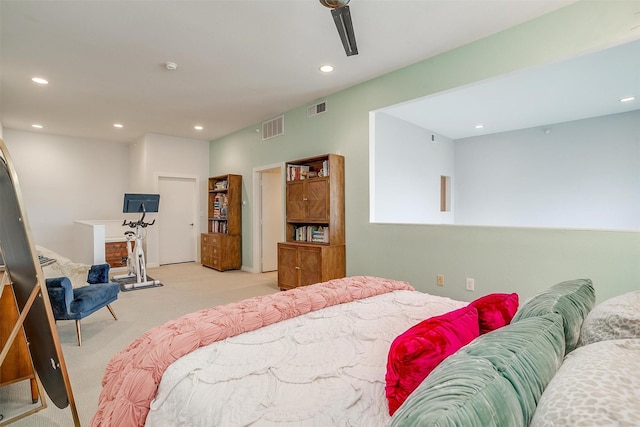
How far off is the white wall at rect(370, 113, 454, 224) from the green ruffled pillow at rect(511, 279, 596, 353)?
2808 mm

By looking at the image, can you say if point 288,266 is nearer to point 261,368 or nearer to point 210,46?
point 210,46

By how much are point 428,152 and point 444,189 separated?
3.84ft

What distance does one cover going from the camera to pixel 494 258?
298cm

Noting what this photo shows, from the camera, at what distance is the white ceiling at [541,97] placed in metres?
3.28

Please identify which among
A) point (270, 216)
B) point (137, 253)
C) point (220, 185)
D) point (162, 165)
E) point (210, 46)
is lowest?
point (137, 253)

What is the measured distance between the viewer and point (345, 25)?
2.09m

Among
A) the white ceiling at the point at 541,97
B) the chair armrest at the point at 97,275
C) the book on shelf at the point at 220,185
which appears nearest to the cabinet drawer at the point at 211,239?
the book on shelf at the point at 220,185

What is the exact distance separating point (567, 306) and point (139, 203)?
18.8 ft

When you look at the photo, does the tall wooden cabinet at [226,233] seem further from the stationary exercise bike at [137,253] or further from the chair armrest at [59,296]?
the chair armrest at [59,296]

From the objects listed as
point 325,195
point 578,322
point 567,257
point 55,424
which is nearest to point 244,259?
point 325,195

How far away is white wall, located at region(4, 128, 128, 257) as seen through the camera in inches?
248

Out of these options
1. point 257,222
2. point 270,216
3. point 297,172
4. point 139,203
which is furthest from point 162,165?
point 297,172

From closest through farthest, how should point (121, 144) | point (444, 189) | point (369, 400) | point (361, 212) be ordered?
point (369, 400)
point (361, 212)
point (444, 189)
point (121, 144)

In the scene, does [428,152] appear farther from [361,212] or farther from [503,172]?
[361,212]
